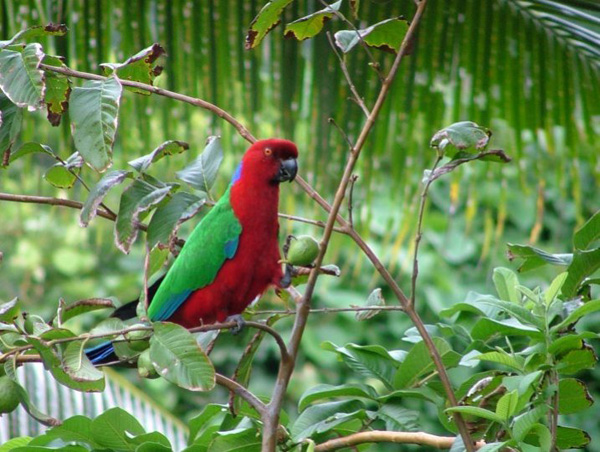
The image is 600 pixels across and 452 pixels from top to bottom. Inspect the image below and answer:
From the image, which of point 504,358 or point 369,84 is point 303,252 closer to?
point 504,358

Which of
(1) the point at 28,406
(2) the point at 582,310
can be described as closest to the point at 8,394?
(1) the point at 28,406

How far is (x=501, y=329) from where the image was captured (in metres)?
0.96

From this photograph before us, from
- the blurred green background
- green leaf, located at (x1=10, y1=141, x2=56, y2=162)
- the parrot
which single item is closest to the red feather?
the parrot

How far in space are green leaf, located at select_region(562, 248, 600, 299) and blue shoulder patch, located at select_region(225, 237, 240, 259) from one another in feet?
2.56

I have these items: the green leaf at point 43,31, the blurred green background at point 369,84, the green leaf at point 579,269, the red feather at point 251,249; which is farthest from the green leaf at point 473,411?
the blurred green background at point 369,84

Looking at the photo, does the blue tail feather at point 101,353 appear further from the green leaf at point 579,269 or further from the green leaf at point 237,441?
the green leaf at point 579,269

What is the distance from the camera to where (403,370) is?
39.9 inches

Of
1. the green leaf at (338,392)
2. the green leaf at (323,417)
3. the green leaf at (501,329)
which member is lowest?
the green leaf at (323,417)

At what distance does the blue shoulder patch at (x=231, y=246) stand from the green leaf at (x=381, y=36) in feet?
2.47

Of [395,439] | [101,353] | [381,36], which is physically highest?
[381,36]

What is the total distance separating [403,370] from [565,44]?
1159 millimetres

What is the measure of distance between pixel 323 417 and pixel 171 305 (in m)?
0.75

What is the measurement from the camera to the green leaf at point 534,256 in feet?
3.28

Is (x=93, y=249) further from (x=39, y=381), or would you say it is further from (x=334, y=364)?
(x=39, y=381)
